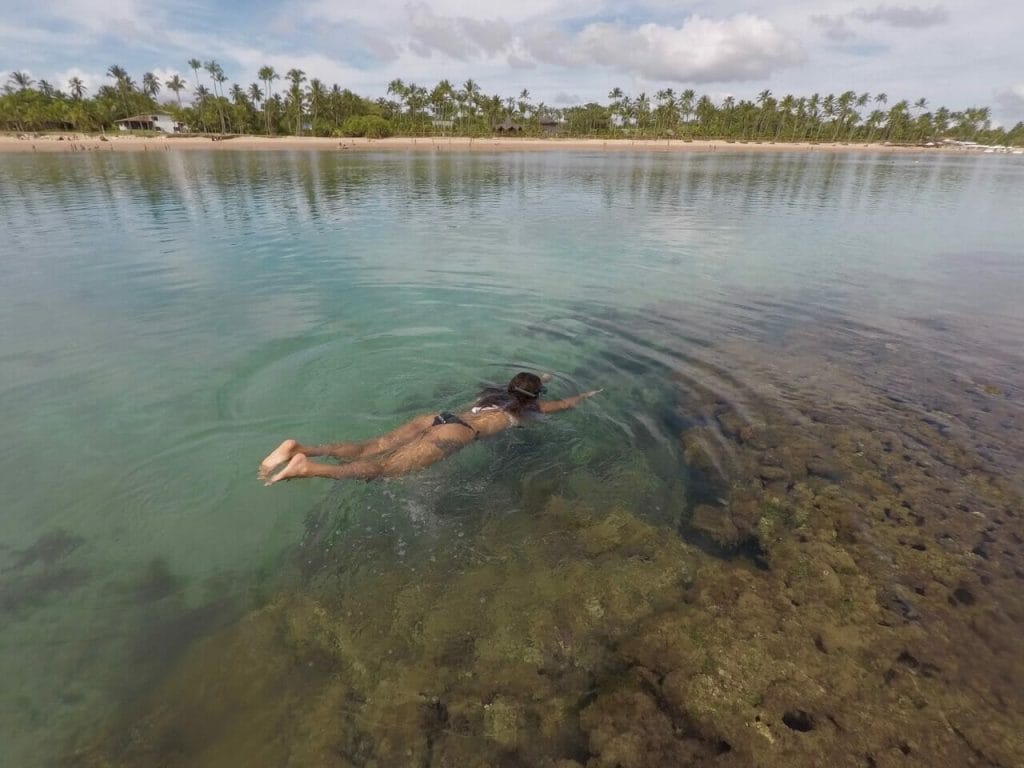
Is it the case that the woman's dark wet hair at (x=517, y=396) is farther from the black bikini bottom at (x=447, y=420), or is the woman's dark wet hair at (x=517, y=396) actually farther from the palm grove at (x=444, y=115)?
the palm grove at (x=444, y=115)

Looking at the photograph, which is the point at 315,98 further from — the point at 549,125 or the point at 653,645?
the point at 653,645

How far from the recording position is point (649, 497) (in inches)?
292

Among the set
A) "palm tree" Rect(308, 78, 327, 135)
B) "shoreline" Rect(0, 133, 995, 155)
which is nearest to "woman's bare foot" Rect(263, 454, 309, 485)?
"shoreline" Rect(0, 133, 995, 155)

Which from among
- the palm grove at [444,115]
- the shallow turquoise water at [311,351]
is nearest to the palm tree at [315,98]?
the palm grove at [444,115]

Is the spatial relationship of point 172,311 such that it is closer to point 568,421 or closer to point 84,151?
point 568,421

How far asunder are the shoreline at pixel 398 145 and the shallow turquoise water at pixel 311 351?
2989 inches

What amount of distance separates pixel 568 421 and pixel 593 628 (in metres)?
4.29

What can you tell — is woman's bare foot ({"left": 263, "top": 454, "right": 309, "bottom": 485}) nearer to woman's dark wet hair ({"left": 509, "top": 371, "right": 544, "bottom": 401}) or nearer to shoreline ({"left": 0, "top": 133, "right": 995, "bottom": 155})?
woman's dark wet hair ({"left": 509, "top": 371, "right": 544, "bottom": 401})

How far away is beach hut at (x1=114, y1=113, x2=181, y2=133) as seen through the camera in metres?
112

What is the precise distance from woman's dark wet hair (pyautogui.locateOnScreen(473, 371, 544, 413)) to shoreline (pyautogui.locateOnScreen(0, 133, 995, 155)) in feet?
340

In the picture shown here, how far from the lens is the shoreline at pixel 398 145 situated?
8638cm

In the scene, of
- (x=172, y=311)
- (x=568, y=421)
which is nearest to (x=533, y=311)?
(x=568, y=421)

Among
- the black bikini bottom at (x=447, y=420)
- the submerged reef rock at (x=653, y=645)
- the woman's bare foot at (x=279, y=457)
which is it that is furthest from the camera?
the black bikini bottom at (x=447, y=420)


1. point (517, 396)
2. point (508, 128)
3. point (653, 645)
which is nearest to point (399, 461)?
point (517, 396)
